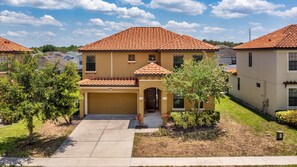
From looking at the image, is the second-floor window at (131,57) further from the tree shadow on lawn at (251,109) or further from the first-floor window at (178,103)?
the tree shadow on lawn at (251,109)

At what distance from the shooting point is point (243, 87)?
3288 cm

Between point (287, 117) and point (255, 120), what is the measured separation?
2622 mm

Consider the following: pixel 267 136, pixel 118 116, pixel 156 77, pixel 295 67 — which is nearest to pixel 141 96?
pixel 156 77

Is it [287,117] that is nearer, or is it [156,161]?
[156,161]

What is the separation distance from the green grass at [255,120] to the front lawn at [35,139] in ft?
44.3

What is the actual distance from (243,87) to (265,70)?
6.62 meters

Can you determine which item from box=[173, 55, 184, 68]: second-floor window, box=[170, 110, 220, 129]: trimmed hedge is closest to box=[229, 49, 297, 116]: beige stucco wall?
box=[170, 110, 220, 129]: trimmed hedge

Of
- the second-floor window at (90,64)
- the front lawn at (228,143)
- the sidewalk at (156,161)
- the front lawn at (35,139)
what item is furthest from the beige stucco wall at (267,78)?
the front lawn at (35,139)

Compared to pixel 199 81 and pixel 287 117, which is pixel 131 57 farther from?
pixel 287 117

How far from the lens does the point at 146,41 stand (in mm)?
28500

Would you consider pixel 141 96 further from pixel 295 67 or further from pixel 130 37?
pixel 295 67

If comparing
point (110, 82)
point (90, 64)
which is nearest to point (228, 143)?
point (110, 82)

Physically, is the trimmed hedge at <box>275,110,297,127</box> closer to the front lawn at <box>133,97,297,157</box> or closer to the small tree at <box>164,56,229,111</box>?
the front lawn at <box>133,97,297,157</box>

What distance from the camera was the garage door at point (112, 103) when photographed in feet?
→ 87.6
